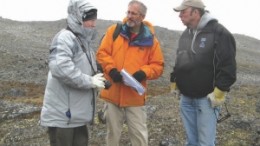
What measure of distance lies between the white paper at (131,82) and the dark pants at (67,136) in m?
1.34

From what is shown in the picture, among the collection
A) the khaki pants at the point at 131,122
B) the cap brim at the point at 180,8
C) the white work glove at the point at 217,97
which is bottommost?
the khaki pants at the point at 131,122

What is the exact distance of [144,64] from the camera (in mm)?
9258

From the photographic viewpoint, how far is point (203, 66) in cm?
837

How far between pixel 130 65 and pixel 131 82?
1.61 ft

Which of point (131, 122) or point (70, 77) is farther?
point (131, 122)

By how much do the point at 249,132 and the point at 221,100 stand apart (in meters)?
6.87

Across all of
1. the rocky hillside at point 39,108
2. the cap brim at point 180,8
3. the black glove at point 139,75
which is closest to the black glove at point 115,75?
the black glove at point 139,75

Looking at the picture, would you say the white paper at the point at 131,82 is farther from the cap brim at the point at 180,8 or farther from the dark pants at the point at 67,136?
the cap brim at the point at 180,8

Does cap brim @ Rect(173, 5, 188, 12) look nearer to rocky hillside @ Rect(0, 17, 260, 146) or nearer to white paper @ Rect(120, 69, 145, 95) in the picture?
white paper @ Rect(120, 69, 145, 95)

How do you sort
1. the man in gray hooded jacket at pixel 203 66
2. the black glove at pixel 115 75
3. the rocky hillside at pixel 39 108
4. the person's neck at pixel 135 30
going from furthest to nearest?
the rocky hillside at pixel 39 108 < the person's neck at pixel 135 30 < the black glove at pixel 115 75 < the man in gray hooded jacket at pixel 203 66

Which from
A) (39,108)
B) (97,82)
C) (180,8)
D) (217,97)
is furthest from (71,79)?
(39,108)

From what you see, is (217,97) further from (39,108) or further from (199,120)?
(39,108)

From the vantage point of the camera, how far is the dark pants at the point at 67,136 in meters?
7.70

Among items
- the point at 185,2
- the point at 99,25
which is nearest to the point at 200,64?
the point at 185,2
